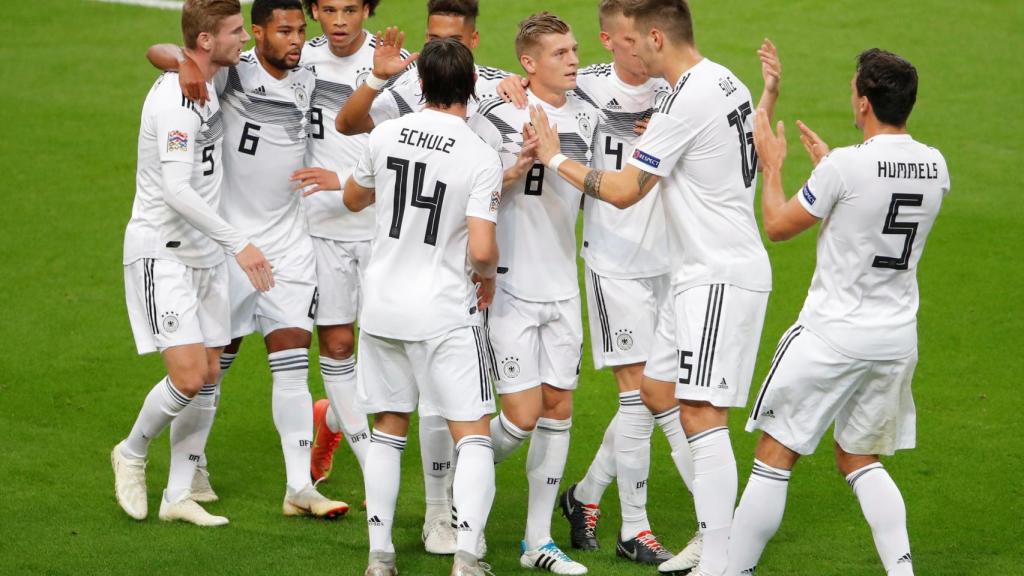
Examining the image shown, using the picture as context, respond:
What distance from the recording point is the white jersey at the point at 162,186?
6.31 meters

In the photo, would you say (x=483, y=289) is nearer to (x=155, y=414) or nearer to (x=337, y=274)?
(x=337, y=274)

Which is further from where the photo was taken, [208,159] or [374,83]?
[208,159]

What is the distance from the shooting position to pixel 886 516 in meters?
5.44

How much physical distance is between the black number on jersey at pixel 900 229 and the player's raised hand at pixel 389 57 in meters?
2.32

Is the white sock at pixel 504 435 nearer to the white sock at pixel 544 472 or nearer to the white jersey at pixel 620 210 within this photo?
the white sock at pixel 544 472

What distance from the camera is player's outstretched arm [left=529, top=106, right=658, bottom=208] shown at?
5578mm

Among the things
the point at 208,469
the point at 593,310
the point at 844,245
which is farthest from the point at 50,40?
the point at 844,245

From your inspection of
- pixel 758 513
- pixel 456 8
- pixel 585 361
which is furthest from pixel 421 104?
pixel 585 361

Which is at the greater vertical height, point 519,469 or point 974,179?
→ point 974,179

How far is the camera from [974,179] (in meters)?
12.5

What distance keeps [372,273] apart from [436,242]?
1.05 feet

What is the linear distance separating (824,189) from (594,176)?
954mm

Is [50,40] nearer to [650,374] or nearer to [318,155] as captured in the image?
[318,155]

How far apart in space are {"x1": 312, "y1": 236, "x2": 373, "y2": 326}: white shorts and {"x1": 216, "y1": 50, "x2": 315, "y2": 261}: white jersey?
8.3 inches
